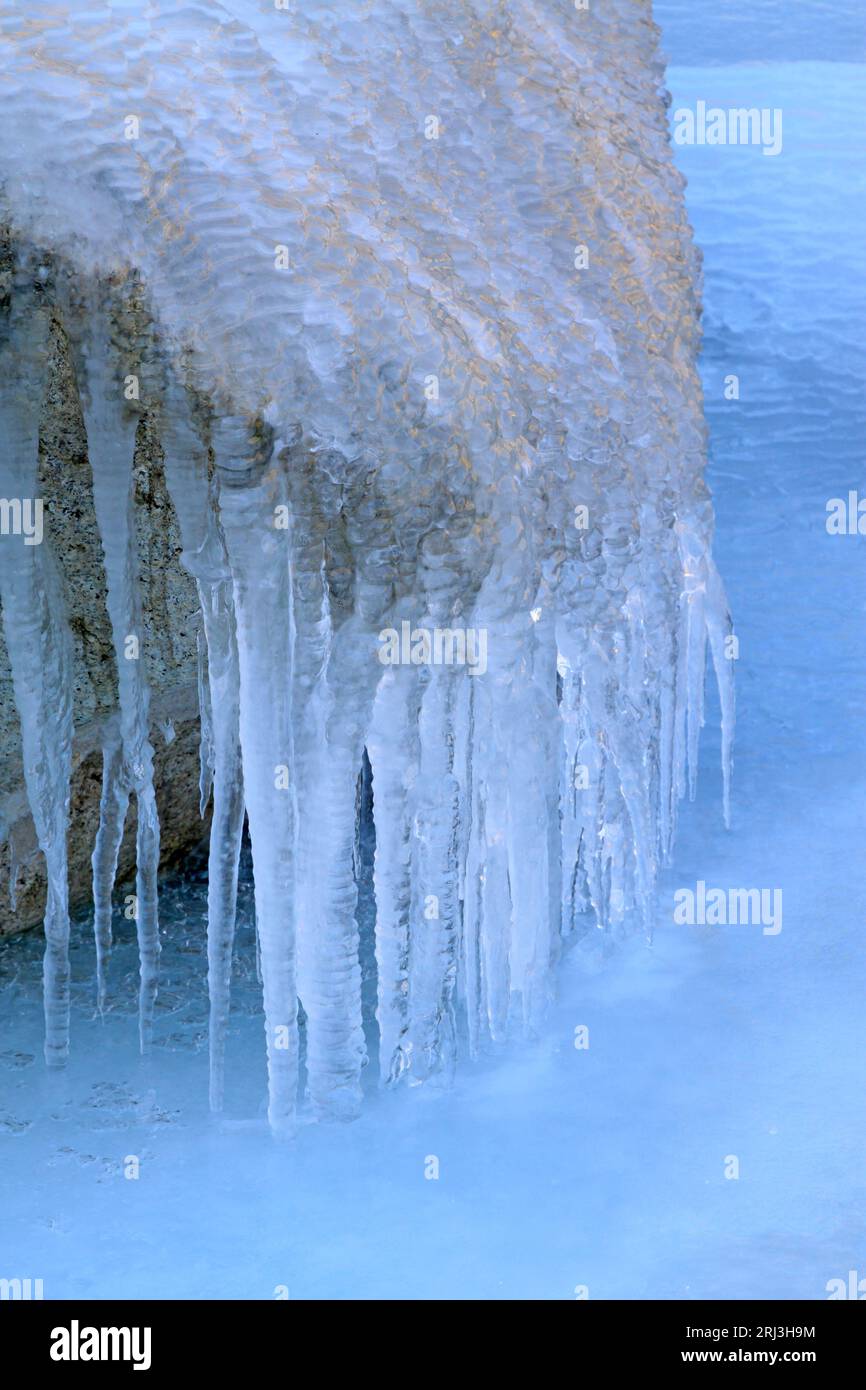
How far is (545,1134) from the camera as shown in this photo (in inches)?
89.1

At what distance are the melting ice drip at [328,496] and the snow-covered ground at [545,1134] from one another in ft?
0.29

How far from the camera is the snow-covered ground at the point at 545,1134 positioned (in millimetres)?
2051

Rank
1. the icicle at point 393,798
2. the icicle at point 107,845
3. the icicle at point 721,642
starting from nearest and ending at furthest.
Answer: the icicle at point 393,798 < the icicle at point 107,845 < the icicle at point 721,642

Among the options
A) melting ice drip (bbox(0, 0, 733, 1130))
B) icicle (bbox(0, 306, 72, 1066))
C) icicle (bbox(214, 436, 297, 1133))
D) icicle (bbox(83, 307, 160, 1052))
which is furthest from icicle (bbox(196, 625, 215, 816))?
icicle (bbox(214, 436, 297, 1133))

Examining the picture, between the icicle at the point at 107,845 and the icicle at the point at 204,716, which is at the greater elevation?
the icicle at the point at 204,716

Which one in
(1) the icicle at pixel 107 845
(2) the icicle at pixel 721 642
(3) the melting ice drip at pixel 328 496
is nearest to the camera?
(3) the melting ice drip at pixel 328 496

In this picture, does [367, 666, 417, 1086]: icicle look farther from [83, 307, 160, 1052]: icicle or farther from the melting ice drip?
[83, 307, 160, 1052]: icicle

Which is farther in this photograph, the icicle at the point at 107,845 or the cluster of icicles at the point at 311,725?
the icicle at the point at 107,845

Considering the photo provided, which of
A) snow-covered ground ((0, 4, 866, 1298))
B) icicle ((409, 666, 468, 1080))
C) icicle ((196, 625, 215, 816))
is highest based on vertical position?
icicle ((196, 625, 215, 816))

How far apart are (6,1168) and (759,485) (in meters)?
2.82

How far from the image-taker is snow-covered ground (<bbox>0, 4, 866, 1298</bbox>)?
205 centimetres

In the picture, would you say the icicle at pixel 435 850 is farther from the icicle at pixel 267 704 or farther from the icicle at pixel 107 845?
the icicle at pixel 107 845

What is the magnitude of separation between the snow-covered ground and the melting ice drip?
9cm

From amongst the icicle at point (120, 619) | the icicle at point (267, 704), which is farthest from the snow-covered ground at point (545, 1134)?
the icicle at point (267, 704)
